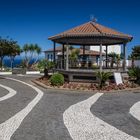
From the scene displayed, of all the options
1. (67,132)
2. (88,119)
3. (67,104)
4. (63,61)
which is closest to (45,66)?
(63,61)

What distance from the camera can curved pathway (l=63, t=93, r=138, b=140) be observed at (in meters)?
7.90

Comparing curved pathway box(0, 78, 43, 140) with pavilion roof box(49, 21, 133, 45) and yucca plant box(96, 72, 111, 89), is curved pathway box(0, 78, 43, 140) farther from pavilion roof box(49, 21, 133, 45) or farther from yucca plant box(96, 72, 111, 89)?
pavilion roof box(49, 21, 133, 45)

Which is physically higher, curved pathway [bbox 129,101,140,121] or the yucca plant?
the yucca plant

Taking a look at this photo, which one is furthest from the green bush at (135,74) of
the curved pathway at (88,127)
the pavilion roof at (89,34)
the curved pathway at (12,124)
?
the curved pathway at (12,124)

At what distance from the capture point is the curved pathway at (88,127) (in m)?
7.90

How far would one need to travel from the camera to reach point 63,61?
88.3ft

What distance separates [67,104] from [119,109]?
8.66 feet

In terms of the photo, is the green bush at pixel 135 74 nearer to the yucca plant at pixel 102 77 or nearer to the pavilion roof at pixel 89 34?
the yucca plant at pixel 102 77

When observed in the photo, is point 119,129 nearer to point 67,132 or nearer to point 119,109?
point 67,132


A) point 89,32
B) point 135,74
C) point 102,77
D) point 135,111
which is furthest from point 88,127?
point 89,32

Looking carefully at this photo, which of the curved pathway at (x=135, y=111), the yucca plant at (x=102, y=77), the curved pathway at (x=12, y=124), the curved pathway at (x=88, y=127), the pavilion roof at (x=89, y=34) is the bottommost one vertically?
the curved pathway at (x=135, y=111)

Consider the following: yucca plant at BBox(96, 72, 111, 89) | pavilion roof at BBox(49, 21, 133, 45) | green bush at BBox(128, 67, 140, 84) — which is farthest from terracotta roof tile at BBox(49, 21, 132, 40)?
yucca plant at BBox(96, 72, 111, 89)

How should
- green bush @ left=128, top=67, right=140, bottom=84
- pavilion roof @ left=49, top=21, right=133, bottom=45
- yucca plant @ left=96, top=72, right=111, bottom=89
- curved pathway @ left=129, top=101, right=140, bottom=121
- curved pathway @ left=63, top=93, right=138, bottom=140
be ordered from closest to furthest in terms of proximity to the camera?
curved pathway @ left=63, top=93, right=138, bottom=140 < curved pathway @ left=129, top=101, right=140, bottom=121 < yucca plant @ left=96, top=72, right=111, bottom=89 < green bush @ left=128, top=67, right=140, bottom=84 < pavilion roof @ left=49, top=21, right=133, bottom=45

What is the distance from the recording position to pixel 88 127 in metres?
9.04
